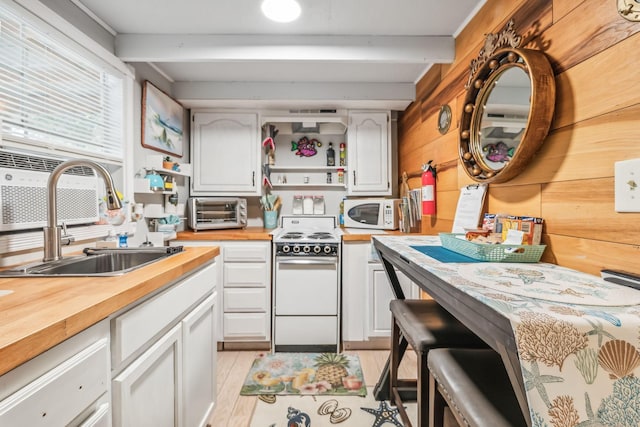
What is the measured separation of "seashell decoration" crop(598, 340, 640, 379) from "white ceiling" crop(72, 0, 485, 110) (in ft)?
5.82

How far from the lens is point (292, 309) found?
2.30 meters

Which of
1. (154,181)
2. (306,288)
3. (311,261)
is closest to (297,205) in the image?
(311,261)

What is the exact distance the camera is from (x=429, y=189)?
2152mm

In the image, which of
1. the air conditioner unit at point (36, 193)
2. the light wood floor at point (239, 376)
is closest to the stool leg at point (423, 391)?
the light wood floor at point (239, 376)

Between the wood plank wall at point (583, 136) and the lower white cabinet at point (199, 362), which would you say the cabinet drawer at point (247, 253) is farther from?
the wood plank wall at point (583, 136)

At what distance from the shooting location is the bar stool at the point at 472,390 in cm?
75

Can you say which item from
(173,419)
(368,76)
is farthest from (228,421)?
(368,76)

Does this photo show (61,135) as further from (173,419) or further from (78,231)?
(173,419)

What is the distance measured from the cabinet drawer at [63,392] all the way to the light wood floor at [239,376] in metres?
1.10

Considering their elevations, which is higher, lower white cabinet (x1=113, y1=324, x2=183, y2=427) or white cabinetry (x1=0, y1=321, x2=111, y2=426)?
white cabinetry (x1=0, y1=321, x2=111, y2=426)

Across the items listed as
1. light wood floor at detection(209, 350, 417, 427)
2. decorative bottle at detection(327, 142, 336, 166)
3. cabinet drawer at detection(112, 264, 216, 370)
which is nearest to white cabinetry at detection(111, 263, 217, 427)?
cabinet drawer at detection(112, 264, 216, 370)

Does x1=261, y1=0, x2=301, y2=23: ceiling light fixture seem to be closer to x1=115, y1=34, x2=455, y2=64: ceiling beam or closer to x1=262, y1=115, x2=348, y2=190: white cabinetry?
x1=115, y1=34, x2=455, y2=64: ceiling beam

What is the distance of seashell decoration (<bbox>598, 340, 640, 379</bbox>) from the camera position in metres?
0.52

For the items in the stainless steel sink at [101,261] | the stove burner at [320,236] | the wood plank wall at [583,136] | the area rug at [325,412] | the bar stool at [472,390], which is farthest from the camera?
the stove burner at [320,236]
